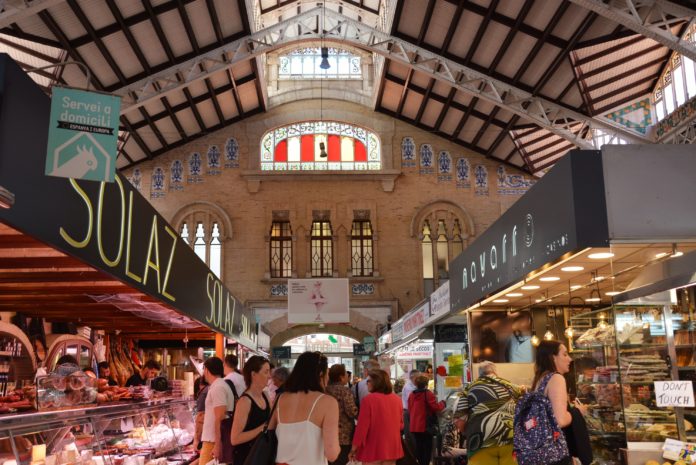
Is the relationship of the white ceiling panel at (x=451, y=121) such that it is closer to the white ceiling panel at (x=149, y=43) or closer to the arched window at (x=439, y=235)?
the arched window at (x=439, y=235)

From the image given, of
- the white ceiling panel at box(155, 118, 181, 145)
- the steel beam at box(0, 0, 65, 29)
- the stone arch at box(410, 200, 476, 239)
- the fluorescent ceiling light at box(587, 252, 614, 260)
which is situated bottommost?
the fluorescent ceiling light at box(587, 252, 614, 260)

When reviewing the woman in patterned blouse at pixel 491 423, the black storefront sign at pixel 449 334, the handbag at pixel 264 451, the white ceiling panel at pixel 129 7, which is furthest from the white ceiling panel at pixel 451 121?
the handbag at pixel 264 451

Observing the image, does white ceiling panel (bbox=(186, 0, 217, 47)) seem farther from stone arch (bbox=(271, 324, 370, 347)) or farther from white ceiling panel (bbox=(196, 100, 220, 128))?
stone arch (bbox=(271, 324, 370, 347))

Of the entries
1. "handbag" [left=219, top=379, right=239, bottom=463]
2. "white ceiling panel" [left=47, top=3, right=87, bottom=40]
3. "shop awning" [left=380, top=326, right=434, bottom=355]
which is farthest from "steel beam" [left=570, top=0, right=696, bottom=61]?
"handbag" [left=219, top=379, right=239, bottom=463]

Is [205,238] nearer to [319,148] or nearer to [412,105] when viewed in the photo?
[319,148]

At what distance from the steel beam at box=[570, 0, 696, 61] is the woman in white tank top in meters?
10.7

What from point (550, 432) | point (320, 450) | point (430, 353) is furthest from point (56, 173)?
point (430, 353)

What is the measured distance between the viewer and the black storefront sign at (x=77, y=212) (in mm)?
3297

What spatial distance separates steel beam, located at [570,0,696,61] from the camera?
1216 centimetres

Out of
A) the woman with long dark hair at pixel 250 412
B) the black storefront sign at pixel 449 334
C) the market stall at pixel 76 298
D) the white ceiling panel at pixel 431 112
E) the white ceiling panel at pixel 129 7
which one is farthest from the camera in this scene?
the white ceiling panel at pixel 431 112

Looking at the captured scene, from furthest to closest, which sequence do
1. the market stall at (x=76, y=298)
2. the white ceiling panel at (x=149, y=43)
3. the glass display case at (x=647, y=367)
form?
the white ceiling panel at (x=149, y=43)
the glass display case at (x=647, y=367)
the market stall at (x=76, y=298)

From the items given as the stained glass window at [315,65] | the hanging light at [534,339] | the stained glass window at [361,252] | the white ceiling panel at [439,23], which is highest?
the stained glass window at [315,65]

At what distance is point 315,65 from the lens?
25438 mm

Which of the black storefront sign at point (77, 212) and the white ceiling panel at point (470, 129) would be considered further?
the white ceiling panel at point (470, 129)
